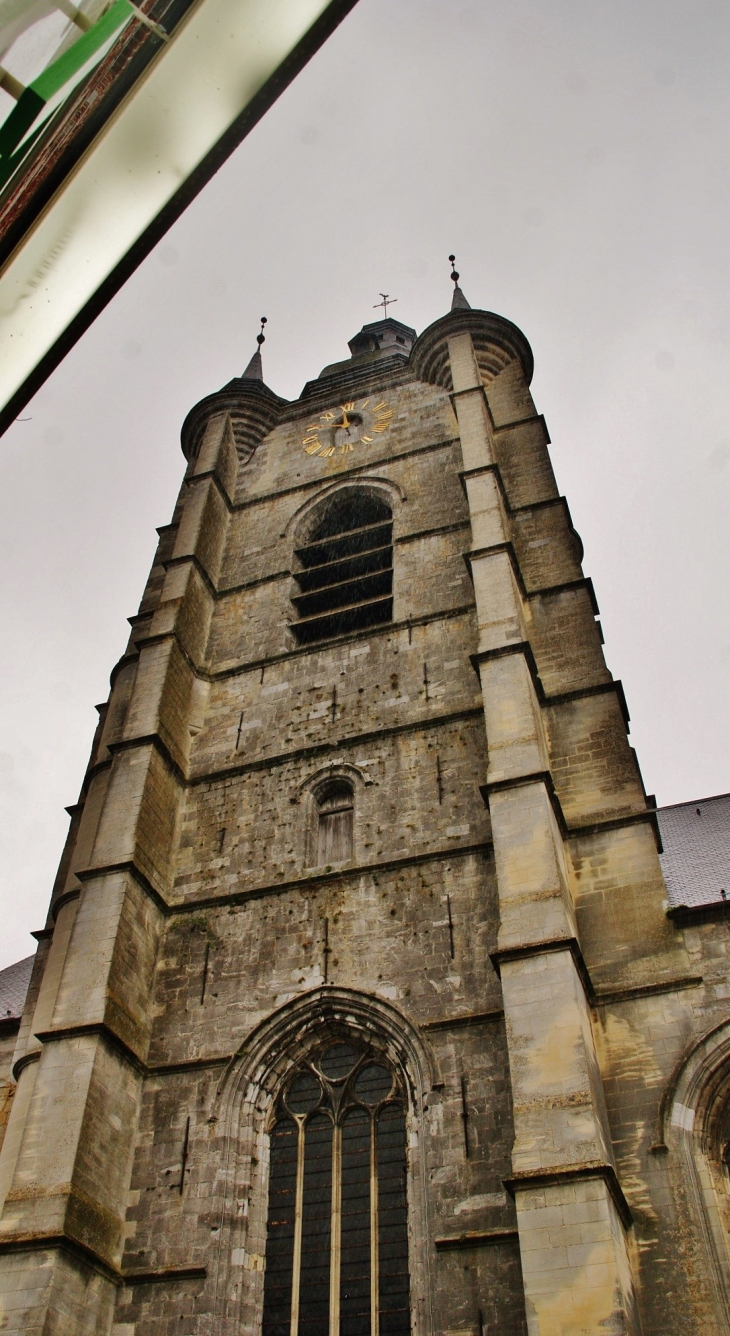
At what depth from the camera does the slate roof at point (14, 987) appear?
47.7 ft

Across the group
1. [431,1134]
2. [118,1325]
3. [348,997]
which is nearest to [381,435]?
[348,997]

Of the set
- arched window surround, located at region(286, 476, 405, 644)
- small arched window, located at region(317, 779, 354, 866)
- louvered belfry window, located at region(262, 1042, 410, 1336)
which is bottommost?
louvered belfry window, located at region(262, 1042, 410, 1336)

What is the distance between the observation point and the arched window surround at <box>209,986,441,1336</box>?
7922 millimetres

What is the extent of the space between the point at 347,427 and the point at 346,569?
3.96 metres

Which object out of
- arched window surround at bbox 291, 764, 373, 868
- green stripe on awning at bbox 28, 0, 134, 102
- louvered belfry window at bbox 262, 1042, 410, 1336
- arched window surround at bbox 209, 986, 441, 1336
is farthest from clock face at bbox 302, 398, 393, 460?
green stripe on awning at bbox 28, 0, 134, 102

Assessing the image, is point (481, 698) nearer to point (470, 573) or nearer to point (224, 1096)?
point (470, 573)

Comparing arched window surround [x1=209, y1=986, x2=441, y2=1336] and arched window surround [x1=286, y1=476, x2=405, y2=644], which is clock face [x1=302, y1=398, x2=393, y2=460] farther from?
arched window surround [x1=209, y1=986, x2=441, y2=1336]

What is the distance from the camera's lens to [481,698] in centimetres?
1149

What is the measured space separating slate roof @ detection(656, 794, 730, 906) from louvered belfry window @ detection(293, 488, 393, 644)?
488 centimetres

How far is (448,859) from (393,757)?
1655 mm

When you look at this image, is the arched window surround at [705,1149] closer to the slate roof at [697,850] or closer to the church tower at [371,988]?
the church tower at [371,988]

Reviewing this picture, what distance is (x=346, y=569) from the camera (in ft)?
51.0

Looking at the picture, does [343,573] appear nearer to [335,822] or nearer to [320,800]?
[320,800]

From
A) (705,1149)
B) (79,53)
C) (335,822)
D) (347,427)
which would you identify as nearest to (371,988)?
(335,822)
